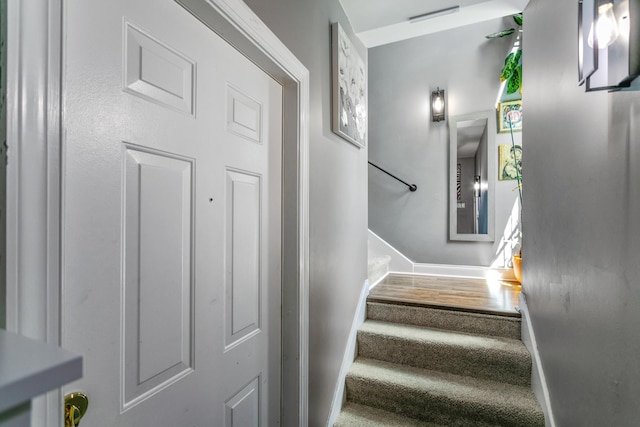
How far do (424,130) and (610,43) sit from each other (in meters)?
2.82

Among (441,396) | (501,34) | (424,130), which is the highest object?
(501,34)

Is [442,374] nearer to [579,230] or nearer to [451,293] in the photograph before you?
[451,293]

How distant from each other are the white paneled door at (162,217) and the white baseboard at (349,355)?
70cm

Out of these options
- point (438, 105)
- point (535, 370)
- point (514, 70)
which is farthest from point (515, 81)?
point (535, 370)

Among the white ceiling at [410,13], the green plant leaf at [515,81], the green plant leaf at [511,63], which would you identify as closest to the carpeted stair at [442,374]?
the white ceiling at [410,13]

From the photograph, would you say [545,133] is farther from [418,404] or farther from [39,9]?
[39,9]

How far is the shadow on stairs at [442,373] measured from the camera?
5.62 ft

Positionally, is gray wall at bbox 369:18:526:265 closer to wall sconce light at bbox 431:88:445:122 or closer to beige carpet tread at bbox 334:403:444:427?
wall sconce light at bbox 431:88:445:122

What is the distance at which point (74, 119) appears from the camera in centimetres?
61

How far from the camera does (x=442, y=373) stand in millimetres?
1979

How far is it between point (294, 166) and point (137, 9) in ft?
2.43

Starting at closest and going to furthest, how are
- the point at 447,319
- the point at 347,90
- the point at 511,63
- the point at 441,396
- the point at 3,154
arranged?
the point at 3,154
the point at 441,396
the point at 347,90
the point at 447,319
the point at 511,63

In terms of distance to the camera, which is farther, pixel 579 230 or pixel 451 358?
pixel 451 358

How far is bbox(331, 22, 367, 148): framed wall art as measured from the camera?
1711mm
